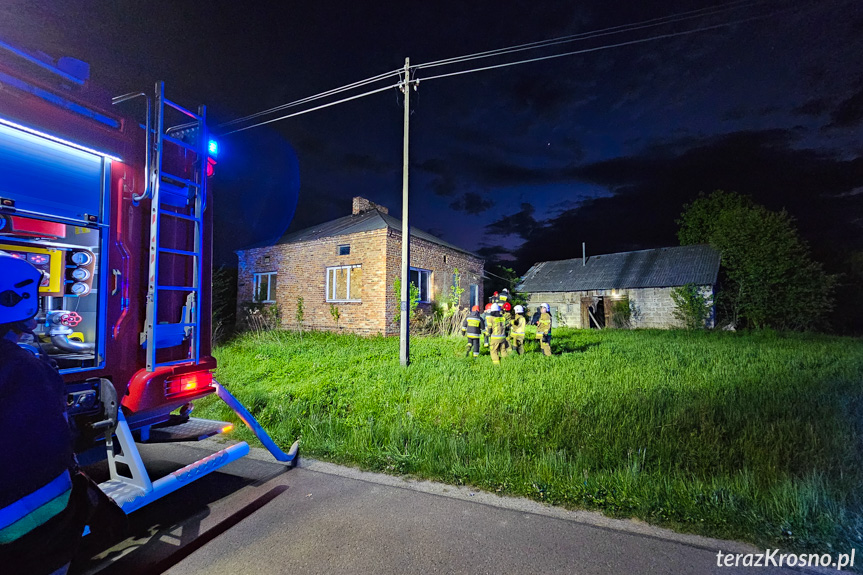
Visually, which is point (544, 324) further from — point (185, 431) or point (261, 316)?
point (261, 316)

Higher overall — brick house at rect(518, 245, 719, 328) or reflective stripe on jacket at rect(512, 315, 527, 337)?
brick house at rect(518, 245, 719, 328)

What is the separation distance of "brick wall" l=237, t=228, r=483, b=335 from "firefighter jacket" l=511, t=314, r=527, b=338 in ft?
16.8

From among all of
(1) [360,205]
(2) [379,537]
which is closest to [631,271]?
(1) [360,205]

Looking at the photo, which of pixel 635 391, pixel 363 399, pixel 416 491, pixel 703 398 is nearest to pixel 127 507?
pixel 416 491

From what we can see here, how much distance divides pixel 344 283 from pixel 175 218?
40.6 feet

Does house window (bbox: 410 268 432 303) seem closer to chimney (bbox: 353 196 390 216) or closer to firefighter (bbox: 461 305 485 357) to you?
chimney (bbox: 353 196 390 216)

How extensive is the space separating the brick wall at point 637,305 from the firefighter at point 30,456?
27.8 meters

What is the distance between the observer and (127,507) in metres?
2.52


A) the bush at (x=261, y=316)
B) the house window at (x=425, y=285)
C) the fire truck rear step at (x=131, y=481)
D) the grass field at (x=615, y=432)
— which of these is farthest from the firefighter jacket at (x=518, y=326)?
the bush at (x=261, y=316)

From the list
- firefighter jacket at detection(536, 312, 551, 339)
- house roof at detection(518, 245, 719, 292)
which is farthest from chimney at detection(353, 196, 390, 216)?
house roof at detection(518, 245, 719, 292)

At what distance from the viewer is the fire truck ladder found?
306 cm

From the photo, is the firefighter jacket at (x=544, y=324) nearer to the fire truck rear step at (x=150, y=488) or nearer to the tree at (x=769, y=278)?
the fire truck rear step at (x=150, y=488)

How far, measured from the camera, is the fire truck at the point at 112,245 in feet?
8.81

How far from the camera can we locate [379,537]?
2.76m
